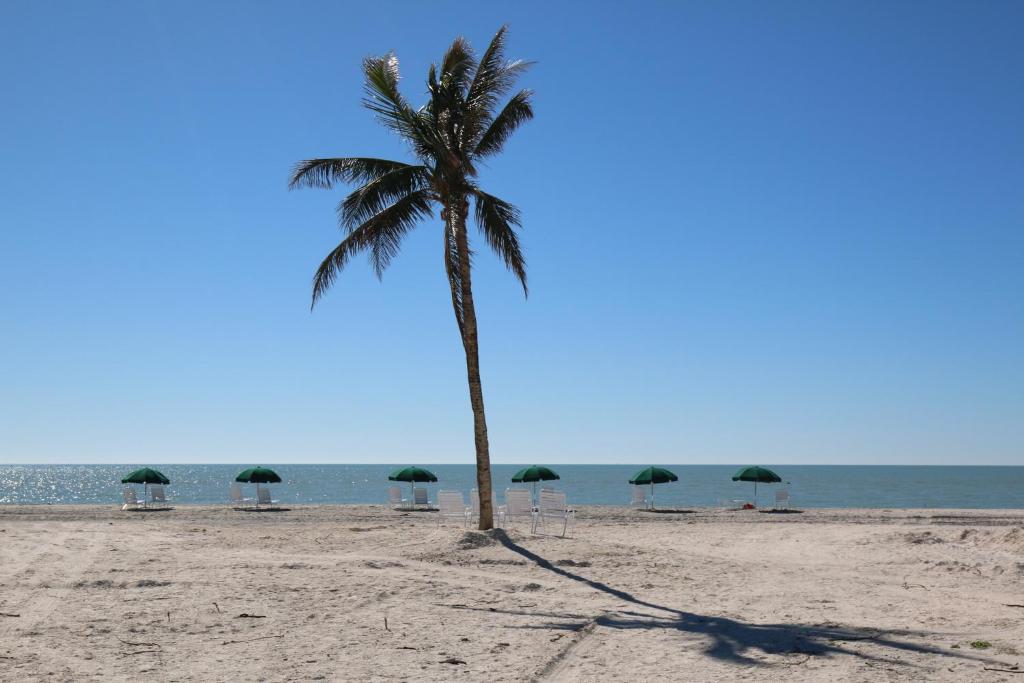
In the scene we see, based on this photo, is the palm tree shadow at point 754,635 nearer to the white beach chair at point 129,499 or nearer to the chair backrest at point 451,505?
the chair backrest at point 451,505

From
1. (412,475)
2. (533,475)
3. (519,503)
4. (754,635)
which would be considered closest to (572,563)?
(519,503)

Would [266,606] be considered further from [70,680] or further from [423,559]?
[423,559]

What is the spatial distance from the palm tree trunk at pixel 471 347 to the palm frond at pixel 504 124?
3.91 feet

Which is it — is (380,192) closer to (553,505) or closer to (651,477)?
(553,505)

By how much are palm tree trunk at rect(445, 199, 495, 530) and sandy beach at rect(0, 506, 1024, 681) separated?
89cm

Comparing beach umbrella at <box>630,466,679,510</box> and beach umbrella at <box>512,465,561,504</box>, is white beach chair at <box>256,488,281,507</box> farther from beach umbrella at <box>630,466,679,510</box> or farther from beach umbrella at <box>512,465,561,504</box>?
beach umbrella at <box>630,466,679,510</box>

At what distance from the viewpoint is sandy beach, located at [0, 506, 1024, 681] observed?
6738mm

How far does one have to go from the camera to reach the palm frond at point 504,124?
621 inches

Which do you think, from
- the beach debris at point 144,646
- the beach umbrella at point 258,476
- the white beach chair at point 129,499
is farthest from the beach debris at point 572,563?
the white beach chair at point 129,499

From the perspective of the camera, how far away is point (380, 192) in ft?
50.9

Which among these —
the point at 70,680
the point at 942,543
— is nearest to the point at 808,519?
the point at 942,543

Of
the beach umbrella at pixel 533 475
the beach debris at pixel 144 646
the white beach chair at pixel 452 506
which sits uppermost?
the beach umbrella at pixel 533 475

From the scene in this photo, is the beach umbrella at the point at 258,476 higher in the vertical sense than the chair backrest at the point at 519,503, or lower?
higher

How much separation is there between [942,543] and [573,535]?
704cm
